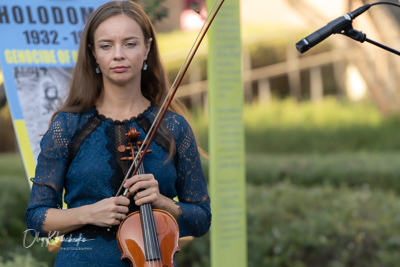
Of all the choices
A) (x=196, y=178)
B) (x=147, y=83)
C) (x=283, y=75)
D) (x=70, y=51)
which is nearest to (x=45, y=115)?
(x=70, y=51)

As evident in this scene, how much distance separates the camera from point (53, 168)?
221 cm

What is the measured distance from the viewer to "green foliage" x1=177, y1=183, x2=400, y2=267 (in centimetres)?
591

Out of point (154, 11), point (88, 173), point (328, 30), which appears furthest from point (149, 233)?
point (154, 11)

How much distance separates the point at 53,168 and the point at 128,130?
0.27 metres

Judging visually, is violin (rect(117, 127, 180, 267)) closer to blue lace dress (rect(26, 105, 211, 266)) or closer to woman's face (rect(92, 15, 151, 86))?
blue lace dress (rect(26, 105, 211, 266))

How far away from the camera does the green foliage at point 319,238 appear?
591 centimetres

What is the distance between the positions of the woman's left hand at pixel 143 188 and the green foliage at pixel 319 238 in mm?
3679

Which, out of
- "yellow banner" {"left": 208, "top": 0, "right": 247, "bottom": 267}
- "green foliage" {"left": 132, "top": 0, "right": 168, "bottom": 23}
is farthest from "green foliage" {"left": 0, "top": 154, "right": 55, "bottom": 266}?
"green foliage" {"left": 132, "top": 0, "right": 168, "bottom": 23}

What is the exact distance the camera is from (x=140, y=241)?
2119mm

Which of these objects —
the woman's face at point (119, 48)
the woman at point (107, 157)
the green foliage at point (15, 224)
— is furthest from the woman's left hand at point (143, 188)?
the green foliage at point (15, 224)

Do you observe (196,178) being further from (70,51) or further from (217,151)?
(217,151)

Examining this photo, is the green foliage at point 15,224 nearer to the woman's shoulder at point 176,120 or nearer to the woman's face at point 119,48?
the woman's shoulder at point 176,120

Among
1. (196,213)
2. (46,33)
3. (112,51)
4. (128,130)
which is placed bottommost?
(196,213)

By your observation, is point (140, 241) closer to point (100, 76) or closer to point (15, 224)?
point (100, 76)
